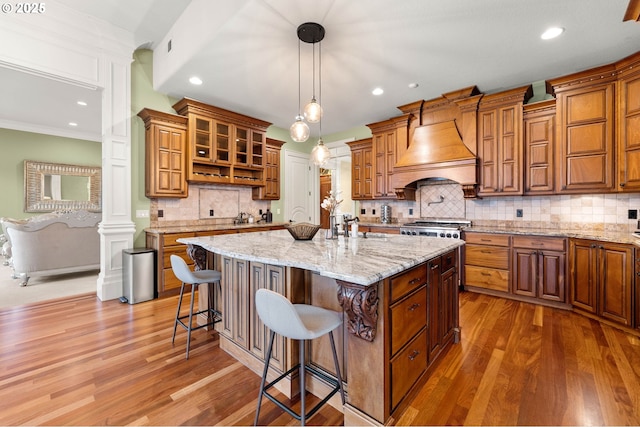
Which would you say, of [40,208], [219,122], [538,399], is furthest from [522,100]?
[40,208]

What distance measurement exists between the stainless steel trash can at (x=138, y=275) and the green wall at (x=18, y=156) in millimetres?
5189

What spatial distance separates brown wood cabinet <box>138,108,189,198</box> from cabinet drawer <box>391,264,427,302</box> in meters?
3.72

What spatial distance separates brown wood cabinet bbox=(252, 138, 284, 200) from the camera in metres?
5.52

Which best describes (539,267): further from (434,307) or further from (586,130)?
(434,307)

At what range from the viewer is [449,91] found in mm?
4027

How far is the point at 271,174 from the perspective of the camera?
569 centimetres

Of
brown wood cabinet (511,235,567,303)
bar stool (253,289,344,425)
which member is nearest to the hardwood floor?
bar stool (253,289,344,425)

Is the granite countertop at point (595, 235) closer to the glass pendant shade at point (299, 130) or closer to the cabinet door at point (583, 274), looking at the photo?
the cabinet door at point (583, 274)

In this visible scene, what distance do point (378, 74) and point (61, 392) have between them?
13.9 feet

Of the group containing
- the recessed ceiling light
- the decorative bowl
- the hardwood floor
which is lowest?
the hardwood floor

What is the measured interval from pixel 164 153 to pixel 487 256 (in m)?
4.76

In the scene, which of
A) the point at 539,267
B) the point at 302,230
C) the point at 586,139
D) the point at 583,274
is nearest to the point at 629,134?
the point at 586,139

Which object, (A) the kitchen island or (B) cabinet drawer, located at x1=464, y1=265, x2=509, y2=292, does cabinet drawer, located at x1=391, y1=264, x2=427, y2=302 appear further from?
(B) cabinet drawer, located at x1=464, y1=265, x2=509, y2=292

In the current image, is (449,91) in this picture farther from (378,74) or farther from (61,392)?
(61,392)
